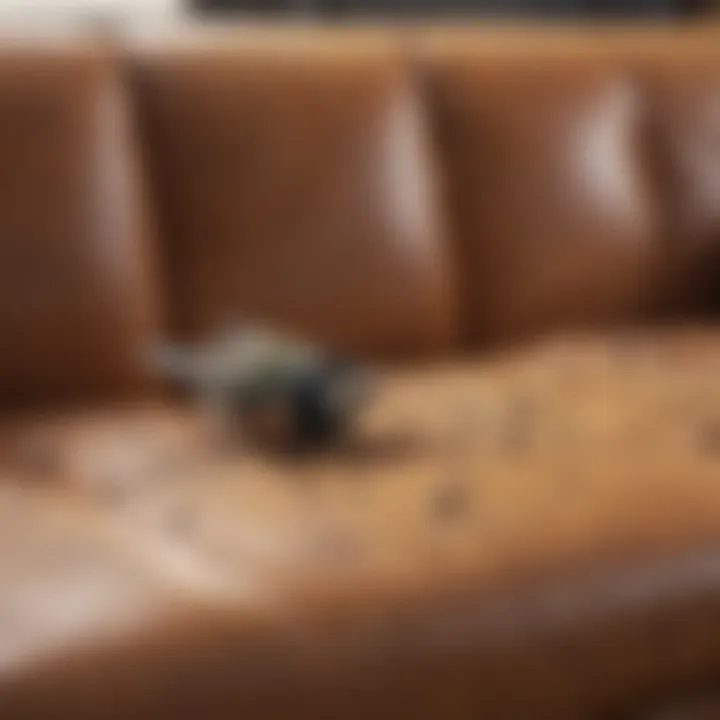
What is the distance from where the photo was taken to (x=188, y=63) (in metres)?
1.78

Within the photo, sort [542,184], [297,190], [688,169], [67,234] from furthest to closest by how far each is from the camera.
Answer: [688,169], [542,184], [297,190], [67,234]

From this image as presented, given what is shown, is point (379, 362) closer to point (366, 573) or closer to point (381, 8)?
point (366, 573)

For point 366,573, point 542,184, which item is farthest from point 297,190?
point 366,573

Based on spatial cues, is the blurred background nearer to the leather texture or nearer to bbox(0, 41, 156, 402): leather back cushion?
bbox(0, 41, 156, 402): leather back cushion

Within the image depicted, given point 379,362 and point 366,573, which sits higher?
point 379,362

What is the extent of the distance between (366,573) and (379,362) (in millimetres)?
714

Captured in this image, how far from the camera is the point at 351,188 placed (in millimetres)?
1827

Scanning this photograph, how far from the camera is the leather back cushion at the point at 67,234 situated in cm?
163

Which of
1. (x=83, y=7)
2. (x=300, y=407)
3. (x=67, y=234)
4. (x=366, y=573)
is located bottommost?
(x=366, y=573)

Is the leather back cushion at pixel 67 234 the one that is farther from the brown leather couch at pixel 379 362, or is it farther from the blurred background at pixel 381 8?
the blurred background at pixel 381 8

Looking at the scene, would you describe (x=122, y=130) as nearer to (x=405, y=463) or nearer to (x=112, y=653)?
(x=405, y=463)

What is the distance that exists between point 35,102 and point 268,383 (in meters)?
0.44

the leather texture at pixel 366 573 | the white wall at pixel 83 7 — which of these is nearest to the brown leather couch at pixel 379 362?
the leather texture at pixel 366 573

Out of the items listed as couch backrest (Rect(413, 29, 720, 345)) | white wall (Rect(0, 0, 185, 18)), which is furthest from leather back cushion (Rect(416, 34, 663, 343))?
white wall (Rect(0, 0, 185, 18))
